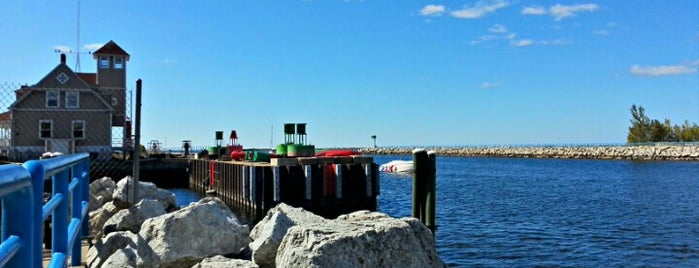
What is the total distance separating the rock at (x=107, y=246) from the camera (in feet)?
20.8

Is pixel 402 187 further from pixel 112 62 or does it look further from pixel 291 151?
pixel 112 62

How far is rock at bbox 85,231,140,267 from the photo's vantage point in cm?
635

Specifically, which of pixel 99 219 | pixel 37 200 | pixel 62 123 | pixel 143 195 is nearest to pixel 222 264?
pixel 37 200

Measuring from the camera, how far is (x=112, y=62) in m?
43.2

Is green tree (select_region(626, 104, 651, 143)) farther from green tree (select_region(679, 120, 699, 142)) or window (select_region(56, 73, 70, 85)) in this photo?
window (select_region(56, 73, 70, 85))

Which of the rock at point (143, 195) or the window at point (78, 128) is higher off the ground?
the window at point (78, 128)

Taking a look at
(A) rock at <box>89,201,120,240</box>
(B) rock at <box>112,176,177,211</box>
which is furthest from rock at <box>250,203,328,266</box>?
(B) rock at <box>112,176,177,211</box>

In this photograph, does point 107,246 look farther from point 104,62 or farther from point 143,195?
point 104,62

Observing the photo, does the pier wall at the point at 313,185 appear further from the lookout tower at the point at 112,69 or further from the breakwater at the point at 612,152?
the breakwater at the point at 612,152

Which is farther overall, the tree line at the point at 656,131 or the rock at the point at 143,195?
the tree line at the point at 656,131

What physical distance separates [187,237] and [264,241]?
1147mm

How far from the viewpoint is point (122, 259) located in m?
6.11

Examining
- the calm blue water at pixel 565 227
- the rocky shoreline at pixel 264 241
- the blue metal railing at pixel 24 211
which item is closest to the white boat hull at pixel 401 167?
the calm blue water at pixel 565 227

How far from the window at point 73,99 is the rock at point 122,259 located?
117ft
